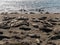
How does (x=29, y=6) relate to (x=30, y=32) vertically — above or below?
below

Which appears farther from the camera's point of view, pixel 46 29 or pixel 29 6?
pixel 29 6

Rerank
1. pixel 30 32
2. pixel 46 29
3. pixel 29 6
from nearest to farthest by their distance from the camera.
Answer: pixel 30 32
pixel 46 29
pixel 29 6

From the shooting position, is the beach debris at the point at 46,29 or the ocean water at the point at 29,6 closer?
the beach debris at the point at 46,29

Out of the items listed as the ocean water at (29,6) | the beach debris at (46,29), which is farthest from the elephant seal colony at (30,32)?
the ocean water at (29,6)

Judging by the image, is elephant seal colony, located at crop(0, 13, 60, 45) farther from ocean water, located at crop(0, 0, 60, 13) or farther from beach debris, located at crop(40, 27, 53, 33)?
ocean water, located at crop(0, 0, 60, 13)

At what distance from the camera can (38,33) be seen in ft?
66.2

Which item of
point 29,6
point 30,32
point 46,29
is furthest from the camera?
point 29,6

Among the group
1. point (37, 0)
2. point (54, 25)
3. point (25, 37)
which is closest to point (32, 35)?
point (25, 37)

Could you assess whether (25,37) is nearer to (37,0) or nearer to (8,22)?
(8,22)

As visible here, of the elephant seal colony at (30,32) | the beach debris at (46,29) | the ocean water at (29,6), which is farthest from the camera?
the ocean water at (29,6)

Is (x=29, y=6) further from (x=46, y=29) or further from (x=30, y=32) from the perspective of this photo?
(x=30, y=32)

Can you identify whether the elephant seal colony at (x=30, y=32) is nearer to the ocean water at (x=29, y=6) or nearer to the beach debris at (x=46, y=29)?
the beach debris at (x=46, y=29)

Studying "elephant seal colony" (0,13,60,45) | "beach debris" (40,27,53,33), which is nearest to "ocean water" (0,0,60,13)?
"elephant seal colony" (0,13,60,45)

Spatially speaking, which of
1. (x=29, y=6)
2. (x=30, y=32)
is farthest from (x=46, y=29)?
(x=29, y=6)
